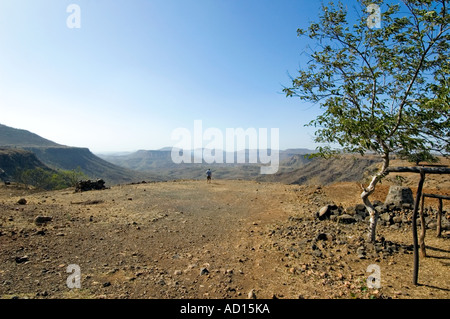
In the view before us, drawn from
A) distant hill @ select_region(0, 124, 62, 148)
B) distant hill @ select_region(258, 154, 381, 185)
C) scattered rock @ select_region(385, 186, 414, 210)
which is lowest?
distant hill @ select_region(258, 154, 381, 185)

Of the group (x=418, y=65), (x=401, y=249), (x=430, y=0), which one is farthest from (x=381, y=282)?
(x=430, y=0)

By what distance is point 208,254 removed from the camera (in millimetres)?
7293

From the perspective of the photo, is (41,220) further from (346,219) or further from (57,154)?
(57,154)

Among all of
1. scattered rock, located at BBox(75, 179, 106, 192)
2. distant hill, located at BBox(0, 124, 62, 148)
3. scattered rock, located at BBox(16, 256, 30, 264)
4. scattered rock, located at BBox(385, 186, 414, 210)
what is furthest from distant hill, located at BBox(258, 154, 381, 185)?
distant hill, located at BBox(0, 124, 62, 148)

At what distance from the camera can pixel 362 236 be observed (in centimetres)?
822

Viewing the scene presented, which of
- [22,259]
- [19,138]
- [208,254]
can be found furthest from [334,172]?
[19,138]

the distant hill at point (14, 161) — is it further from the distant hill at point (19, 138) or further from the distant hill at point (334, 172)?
the distant hill at point (334, 172)

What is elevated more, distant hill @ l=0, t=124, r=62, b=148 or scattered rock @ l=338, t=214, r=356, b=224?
distant hill @ l=0, t=124, r=62, b=148

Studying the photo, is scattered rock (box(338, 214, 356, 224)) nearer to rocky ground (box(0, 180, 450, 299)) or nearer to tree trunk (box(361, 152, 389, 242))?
rocky ground (box(0, 180, 450, 299))

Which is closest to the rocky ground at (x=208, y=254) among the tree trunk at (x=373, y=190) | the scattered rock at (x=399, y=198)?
the tree trunk at (x=373, y=190)

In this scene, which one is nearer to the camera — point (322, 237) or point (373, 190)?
point (373, 190)

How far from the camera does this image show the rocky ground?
5.20 meters

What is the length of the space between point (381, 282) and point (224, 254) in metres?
4.09

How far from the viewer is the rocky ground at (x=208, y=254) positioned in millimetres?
5203
